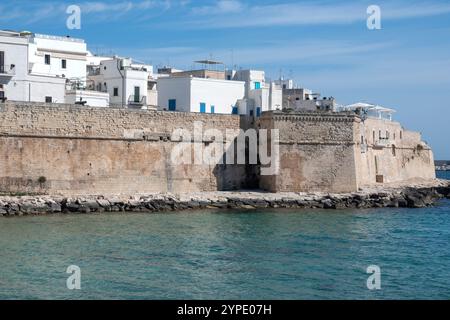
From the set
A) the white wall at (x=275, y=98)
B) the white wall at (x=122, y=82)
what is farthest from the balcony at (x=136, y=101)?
the white wall at (x=275, y=98)

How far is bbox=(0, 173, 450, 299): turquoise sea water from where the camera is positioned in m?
12.9

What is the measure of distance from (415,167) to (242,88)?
42.7 ft

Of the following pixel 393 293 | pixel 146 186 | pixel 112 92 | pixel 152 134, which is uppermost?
pixel 112 92

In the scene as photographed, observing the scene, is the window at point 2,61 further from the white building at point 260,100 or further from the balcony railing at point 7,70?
the white building at point 260,100

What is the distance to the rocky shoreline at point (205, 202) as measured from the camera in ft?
70.6

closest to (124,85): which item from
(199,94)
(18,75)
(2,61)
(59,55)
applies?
(199,94)

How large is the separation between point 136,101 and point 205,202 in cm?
798

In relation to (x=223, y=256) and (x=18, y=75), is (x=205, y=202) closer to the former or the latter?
(x=18, y=75)

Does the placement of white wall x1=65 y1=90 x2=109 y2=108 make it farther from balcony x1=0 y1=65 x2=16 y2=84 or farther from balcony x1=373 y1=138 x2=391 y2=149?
balcony x1=373 y1=138 x2=391 y2=149

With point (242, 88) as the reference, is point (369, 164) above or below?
below

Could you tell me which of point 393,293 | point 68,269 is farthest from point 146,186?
point 393,293

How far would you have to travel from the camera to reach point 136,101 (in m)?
30.5

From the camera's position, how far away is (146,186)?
2450cm
